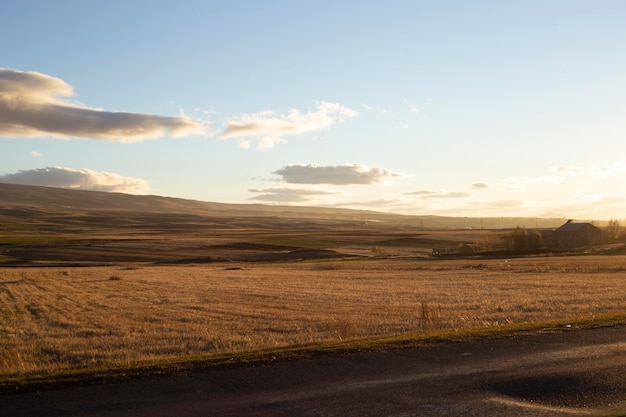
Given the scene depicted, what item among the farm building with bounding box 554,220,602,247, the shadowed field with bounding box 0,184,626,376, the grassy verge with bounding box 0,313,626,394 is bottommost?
the shadowed field with bounding box 0,184,626,376

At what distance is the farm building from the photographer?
119 meters

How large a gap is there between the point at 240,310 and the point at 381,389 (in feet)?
62.6

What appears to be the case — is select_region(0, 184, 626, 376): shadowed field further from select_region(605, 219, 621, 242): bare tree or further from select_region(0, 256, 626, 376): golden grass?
select_region(605, 219, 621, 242): bare tree

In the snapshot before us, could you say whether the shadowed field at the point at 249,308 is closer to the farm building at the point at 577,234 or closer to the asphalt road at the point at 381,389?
the asphalt road at the point at 381,389

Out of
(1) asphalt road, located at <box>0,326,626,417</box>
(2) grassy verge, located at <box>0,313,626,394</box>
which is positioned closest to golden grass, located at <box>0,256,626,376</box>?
(2) grassy verge, located at <box>0,313,626,394</box>

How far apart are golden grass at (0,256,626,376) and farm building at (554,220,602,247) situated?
222 feet

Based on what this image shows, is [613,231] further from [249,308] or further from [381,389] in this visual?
[381,389]

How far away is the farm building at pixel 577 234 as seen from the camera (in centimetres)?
11919

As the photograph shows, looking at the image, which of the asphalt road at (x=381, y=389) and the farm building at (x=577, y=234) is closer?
the asphalt road at (x=381, y=389)

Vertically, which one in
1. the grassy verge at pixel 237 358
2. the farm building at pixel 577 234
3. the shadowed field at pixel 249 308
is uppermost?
the farm building at pixel 577 234

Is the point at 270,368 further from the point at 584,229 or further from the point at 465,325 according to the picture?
the point at 584,229

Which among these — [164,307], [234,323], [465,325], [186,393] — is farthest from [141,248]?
[186,393]

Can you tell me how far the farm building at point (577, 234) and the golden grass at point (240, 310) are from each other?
67.7 metres

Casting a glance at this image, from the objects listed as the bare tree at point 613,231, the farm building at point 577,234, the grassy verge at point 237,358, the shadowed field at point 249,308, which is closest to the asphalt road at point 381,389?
the grassy verge at point 237,358
